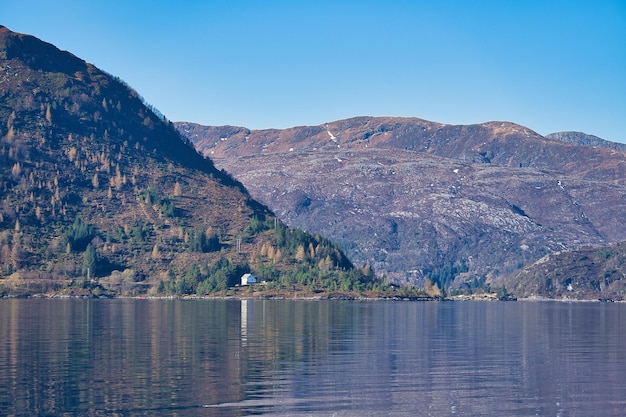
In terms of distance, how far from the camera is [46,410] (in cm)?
6825

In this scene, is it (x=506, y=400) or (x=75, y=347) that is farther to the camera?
(x=75, y=347)

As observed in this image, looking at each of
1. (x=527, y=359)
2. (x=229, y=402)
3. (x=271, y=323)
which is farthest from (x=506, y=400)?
(x=271, y=323)

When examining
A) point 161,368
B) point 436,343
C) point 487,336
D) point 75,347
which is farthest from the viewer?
point 487,336

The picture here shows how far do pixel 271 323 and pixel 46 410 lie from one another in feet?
314

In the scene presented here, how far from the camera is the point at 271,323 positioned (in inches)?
6422

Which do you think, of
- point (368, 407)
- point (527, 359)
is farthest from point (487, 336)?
point (368, 407)

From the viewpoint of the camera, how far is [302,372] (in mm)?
89562

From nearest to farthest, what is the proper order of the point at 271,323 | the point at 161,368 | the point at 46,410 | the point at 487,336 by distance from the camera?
1. the point at 46,410
2. the point at 161,368
3. the point at 487,336
4. the point at 271,323

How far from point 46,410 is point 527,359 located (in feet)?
183

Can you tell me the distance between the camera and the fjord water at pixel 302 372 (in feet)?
235

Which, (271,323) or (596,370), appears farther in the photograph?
(271,323)

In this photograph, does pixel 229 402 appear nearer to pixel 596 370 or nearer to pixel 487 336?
pixel 596 370

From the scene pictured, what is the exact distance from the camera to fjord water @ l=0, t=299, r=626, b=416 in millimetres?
71562

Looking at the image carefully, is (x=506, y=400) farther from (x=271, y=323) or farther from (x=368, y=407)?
(x=271, y=323)
